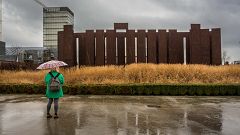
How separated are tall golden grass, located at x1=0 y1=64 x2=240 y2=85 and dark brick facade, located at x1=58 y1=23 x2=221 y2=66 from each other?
473 cm

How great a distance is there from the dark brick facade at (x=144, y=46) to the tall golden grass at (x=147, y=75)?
4728mm

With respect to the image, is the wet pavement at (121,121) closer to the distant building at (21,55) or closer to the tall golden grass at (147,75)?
the tall golden grass at (147,75)

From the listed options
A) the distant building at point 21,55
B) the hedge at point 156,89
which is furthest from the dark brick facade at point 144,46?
the distant building at point 21,55

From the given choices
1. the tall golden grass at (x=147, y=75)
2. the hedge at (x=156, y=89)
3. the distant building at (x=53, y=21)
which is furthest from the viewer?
the distant building at (x=53, y=21)

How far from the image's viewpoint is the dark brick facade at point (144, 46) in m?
24.4

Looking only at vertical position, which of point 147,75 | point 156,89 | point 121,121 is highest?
point 147,75

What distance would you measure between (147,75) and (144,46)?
594cm

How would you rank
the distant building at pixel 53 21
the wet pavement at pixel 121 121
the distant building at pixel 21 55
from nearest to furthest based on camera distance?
the wet pavement at pixel 121 121 < the distant building at pixel 21 55 < the distant building at pixel 53 21

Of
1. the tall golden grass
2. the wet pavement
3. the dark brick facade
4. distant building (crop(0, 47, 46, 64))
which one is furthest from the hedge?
distant building (crop(0, 47, 46, 64))

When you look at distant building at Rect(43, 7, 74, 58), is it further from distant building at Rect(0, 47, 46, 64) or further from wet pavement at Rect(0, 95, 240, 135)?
wet pavement at Rect(0, 95, 240, 135)

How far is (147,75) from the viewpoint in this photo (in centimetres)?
1889

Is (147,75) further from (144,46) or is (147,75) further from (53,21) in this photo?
(53,21)

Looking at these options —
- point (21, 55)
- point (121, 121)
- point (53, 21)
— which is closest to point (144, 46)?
point (121, 121)

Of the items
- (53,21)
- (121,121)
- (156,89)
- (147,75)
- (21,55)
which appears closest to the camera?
(121,121)
